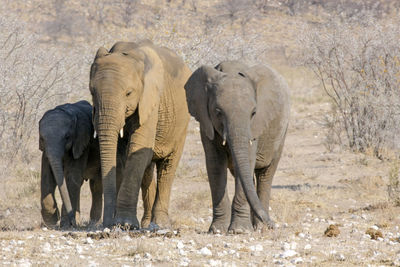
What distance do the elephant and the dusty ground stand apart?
335mm

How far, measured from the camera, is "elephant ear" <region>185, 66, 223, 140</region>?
7.65 meters

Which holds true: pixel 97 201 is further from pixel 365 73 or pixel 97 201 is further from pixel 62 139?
pixel 365 73

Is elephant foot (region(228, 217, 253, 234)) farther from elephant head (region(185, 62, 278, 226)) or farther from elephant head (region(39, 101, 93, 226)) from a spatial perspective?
elephant head (region(39, 101, 93, 226))

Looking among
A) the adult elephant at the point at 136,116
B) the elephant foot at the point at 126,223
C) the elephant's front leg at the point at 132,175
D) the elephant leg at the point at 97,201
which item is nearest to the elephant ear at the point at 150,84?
the adult elephant at the point at 136,116

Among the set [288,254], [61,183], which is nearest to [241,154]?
[288,254]

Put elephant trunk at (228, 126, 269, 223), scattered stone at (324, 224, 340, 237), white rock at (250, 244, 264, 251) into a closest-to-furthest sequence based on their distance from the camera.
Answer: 1. white rock at (250, 244, 264, 251)
2. elephant trunk at (228, 126, 269, 223)
3. scattered stone at (324, 224, 340, 237)

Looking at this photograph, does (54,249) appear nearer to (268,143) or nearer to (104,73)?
(104,73)

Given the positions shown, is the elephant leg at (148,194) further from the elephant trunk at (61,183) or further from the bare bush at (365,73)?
the bare bush at (365,73)

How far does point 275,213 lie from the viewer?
33.9ft

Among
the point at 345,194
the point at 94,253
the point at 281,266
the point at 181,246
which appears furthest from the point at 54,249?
the point at 345,194

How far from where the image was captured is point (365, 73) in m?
15.8

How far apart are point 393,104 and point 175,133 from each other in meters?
5.76

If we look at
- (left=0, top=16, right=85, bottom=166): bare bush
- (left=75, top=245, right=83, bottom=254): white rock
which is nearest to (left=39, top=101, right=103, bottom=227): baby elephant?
(left=75, top=245, right=83, bottom=254): white rock

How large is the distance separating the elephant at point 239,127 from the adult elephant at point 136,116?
2.04 ft
